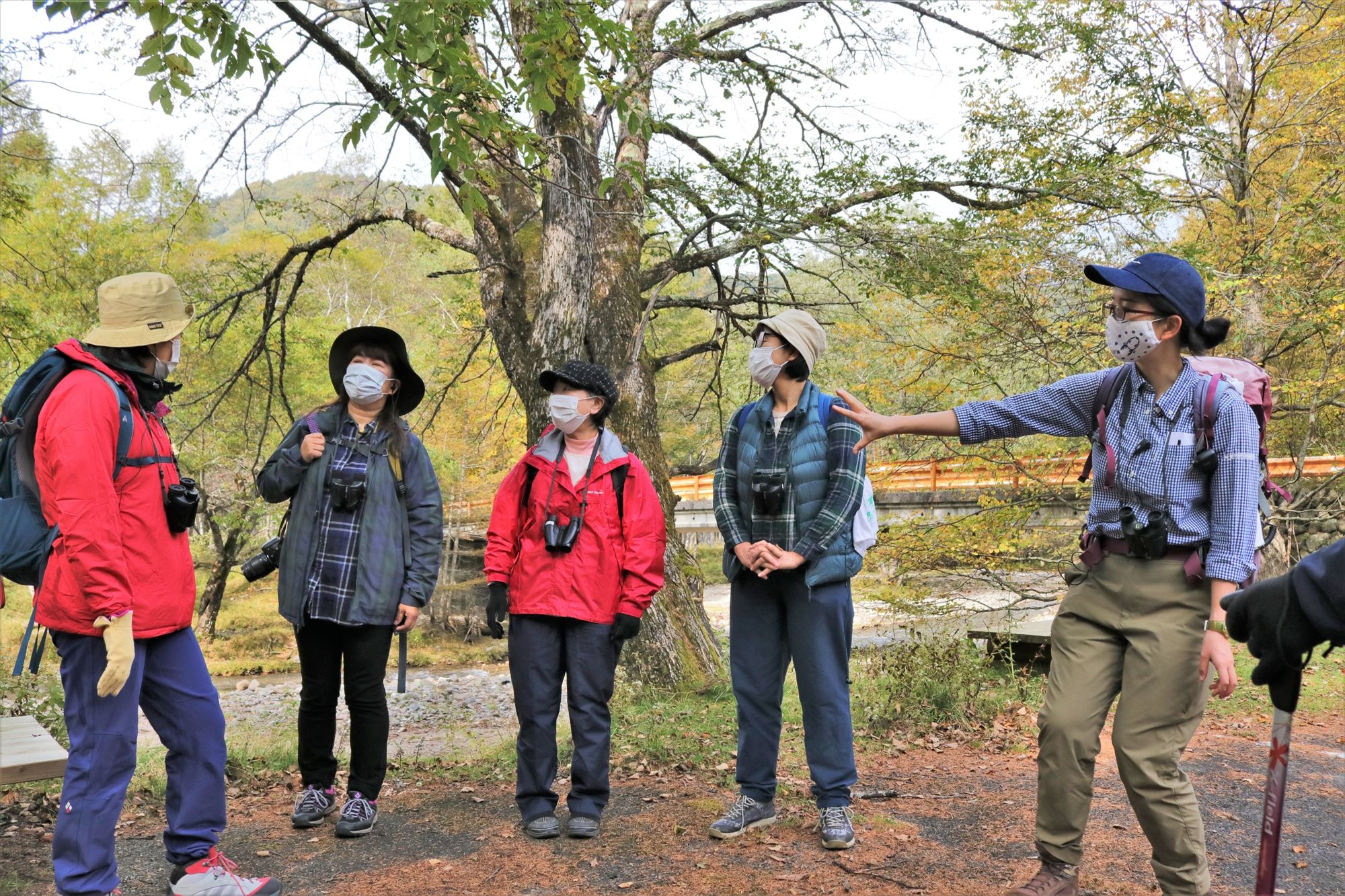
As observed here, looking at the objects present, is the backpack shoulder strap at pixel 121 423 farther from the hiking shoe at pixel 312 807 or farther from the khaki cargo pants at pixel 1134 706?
the khaki cargo pants at pixel 1134 706

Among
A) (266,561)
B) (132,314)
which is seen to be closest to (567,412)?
(266,561)

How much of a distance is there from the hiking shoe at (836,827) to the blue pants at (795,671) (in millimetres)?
31

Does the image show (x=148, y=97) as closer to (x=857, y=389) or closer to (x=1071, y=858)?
(x=1071, y=858)

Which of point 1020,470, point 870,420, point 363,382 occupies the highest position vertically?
point 363,382

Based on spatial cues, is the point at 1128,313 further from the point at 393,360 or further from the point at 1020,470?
the point at 1020,470

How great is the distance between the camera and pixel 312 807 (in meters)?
4.36

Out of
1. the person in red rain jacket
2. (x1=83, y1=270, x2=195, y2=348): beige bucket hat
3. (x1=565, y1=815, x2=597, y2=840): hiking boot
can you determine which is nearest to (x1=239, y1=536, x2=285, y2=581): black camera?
the person in red rain jacket

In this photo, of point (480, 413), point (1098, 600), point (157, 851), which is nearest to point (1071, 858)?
point (1098, 600)

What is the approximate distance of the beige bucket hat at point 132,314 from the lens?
337 centimetres

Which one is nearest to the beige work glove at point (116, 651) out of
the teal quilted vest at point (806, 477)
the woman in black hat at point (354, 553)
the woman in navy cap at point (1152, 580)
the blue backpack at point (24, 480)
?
the blue backpack at point (24, 480)

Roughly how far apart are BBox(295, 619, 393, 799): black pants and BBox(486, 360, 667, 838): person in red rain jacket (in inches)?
22.2

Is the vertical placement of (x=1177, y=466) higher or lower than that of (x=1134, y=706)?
higher

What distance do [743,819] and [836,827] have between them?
0.43m

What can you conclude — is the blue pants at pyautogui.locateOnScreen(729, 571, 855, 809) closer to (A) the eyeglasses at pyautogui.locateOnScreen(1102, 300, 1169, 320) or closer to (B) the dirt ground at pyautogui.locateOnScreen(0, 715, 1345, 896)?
(B) the dirt ground at pyautogui.locateOnScreen(0, 715, 1345, 896)
